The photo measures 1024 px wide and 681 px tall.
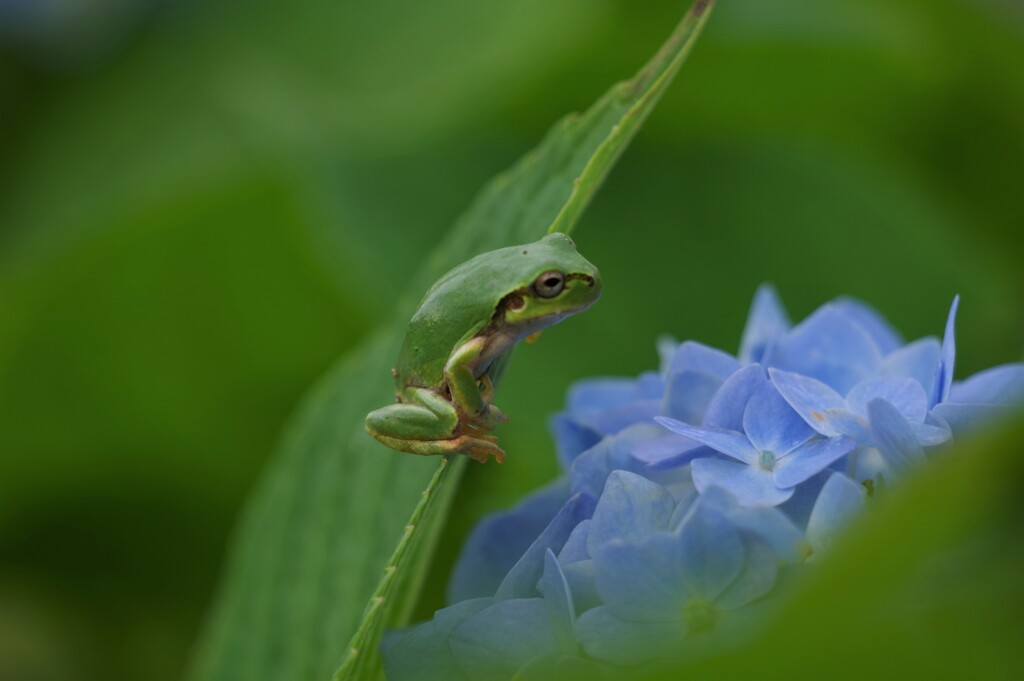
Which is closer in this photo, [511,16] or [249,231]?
[249,231]

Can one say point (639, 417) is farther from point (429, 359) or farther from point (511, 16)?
point (511, 16)

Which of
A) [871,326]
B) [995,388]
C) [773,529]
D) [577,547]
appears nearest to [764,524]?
[773,529]

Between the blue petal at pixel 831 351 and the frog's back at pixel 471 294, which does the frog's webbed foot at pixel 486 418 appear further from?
the blue petal at pixel 831 351

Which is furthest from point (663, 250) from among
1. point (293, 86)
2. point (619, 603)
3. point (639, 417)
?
point (619, 603)

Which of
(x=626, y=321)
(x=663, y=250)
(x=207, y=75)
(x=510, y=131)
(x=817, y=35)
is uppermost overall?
(x=207, y=75)

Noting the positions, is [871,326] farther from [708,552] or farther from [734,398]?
[708,552]
